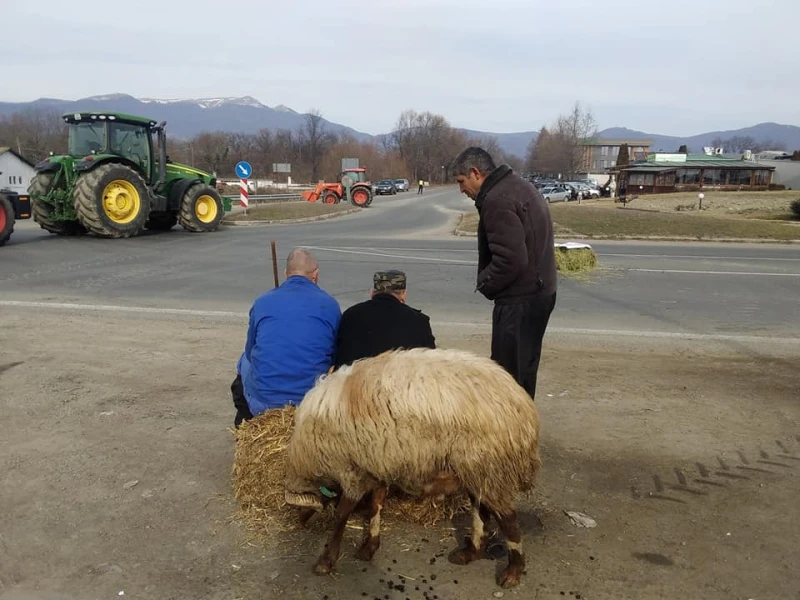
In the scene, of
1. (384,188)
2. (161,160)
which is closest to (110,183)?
(161,160)

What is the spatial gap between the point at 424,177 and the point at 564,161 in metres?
28.2

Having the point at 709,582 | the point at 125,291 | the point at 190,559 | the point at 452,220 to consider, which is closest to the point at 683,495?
the point at 709,582

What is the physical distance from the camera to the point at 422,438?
10.2 ft

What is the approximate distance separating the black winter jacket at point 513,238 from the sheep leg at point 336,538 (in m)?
1.65

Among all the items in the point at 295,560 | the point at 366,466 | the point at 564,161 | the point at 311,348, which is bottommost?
the point at 295,560

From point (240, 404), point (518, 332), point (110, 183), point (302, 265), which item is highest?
point (110, 183)

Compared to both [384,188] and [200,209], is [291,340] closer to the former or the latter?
[200,209]

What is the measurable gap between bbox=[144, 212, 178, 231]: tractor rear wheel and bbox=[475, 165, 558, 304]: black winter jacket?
17.9m

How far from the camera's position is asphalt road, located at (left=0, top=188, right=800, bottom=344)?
9.23 meters

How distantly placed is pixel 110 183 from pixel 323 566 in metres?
16.1

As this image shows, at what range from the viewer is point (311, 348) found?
396 centimetres

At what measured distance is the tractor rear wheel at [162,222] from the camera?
2025 cm

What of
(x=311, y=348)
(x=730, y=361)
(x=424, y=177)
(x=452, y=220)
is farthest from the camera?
(x=424, y=177)

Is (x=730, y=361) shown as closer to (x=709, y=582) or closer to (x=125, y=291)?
(x=709, y=582)
